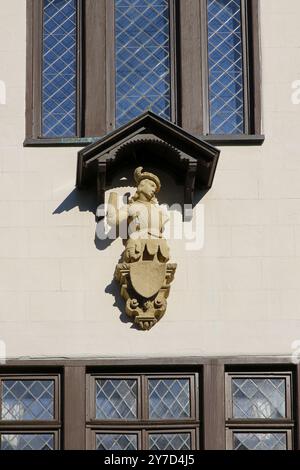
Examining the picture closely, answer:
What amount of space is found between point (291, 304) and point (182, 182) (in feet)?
5.22

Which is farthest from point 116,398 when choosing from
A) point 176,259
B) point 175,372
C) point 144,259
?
point 176,259

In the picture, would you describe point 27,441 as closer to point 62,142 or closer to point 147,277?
point 147,277

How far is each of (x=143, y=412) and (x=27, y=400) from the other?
1082mm

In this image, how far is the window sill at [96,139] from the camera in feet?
69.2

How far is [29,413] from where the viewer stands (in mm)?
20312

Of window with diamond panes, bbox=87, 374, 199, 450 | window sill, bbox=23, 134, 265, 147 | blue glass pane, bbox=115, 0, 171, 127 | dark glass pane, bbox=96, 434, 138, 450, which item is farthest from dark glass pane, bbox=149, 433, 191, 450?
blue glass pane, bbox=115, 0, 171, 127

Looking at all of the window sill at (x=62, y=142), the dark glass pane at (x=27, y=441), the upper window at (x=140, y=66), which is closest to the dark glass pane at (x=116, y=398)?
the dark glass pane at (x=27, y=441)

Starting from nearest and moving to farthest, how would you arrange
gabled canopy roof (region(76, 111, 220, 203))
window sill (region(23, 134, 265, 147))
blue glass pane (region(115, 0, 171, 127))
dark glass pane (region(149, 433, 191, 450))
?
dark glass pane (region(149, 433, 191, 450)) → gabled canopy roof (region(76, 111, 220, 203)) → window sill (region(23, 134, 265, 147)) → blue glass pane (region(115, 0, 171, 127))

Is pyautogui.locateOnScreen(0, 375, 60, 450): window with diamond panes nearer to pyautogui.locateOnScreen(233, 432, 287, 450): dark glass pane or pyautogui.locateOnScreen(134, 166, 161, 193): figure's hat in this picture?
pyautogui.locateOnScreen(233, 432, 287, 450): dark glass pane

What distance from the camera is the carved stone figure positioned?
803 inches

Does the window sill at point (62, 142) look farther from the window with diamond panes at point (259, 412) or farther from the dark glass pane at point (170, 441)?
the dark glass pane at point (170, 441)

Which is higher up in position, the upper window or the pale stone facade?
the upper window

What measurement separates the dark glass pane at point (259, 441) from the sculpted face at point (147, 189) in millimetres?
2393

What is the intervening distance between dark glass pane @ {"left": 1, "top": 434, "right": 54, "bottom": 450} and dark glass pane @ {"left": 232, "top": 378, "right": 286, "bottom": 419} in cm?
175
